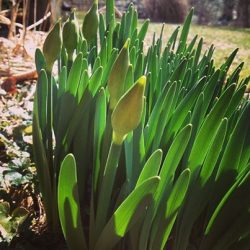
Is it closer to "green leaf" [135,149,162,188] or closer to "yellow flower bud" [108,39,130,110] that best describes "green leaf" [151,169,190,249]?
"green leaf" [135,149,162,188]

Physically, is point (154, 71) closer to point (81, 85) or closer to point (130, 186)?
point (81, 85)

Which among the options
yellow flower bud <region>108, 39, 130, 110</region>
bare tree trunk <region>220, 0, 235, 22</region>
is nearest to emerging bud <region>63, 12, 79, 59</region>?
yellow flower bud <region>108, 39, 130, 110</region>

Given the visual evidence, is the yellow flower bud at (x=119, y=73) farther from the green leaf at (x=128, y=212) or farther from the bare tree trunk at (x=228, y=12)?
the bare tree trunk at (x=228, y=12)

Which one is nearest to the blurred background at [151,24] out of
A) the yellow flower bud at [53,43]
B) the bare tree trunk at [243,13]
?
the bare tree trunk at [243,13]

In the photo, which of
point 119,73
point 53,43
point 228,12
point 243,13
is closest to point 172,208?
point 119,73

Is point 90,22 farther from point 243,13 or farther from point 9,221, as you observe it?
point 243,13

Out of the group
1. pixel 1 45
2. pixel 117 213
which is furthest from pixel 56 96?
pixel 1 45
